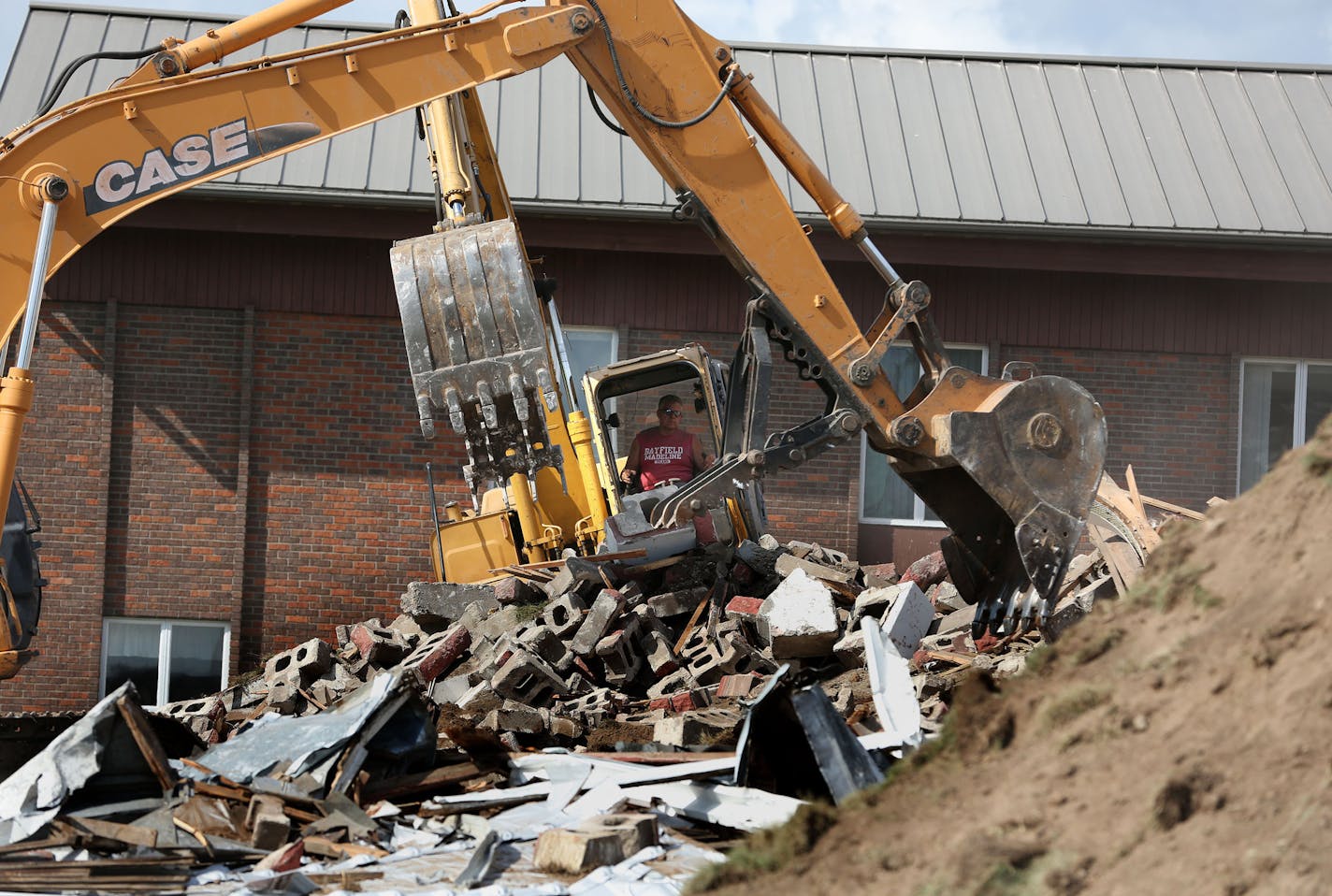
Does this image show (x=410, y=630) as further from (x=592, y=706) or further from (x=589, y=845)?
(x=589, y=845)

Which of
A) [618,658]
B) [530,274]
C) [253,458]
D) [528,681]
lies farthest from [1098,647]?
[253,458]

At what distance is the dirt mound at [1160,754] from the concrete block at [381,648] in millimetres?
6363

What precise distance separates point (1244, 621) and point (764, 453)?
169 inches

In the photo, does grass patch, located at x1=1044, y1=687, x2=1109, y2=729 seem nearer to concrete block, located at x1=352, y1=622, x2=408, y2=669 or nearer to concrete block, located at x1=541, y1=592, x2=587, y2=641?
concrete block, located at x1=541, y1=592, x2=587, y2=641

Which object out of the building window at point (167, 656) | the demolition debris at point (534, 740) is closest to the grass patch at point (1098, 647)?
the demolition debris at point (534, 740)

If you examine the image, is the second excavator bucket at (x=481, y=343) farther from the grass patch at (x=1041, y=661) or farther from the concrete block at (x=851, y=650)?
the grass patch at (x=1041, y=661)

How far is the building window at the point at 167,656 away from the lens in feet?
45.1

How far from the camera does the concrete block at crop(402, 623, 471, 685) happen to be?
9.91 metres

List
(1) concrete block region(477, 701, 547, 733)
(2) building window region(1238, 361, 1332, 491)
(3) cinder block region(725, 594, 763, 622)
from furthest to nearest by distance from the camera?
(2) building window region(1238, 361, 1332, 491)
(3) cinder block region(725, 594, 763, 622)
(1) concrete block region(477, 701, 547, 733)

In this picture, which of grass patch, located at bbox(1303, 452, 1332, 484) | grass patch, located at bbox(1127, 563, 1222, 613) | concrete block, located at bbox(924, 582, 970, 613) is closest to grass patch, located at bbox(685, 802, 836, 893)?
grass patch, located at bbox(1127, 563, 1222, 613)

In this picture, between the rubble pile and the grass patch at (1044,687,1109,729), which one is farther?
the rubble pile

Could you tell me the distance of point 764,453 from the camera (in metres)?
8.40

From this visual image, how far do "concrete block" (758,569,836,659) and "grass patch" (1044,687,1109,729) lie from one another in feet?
16.2

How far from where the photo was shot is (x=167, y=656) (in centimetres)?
1377
